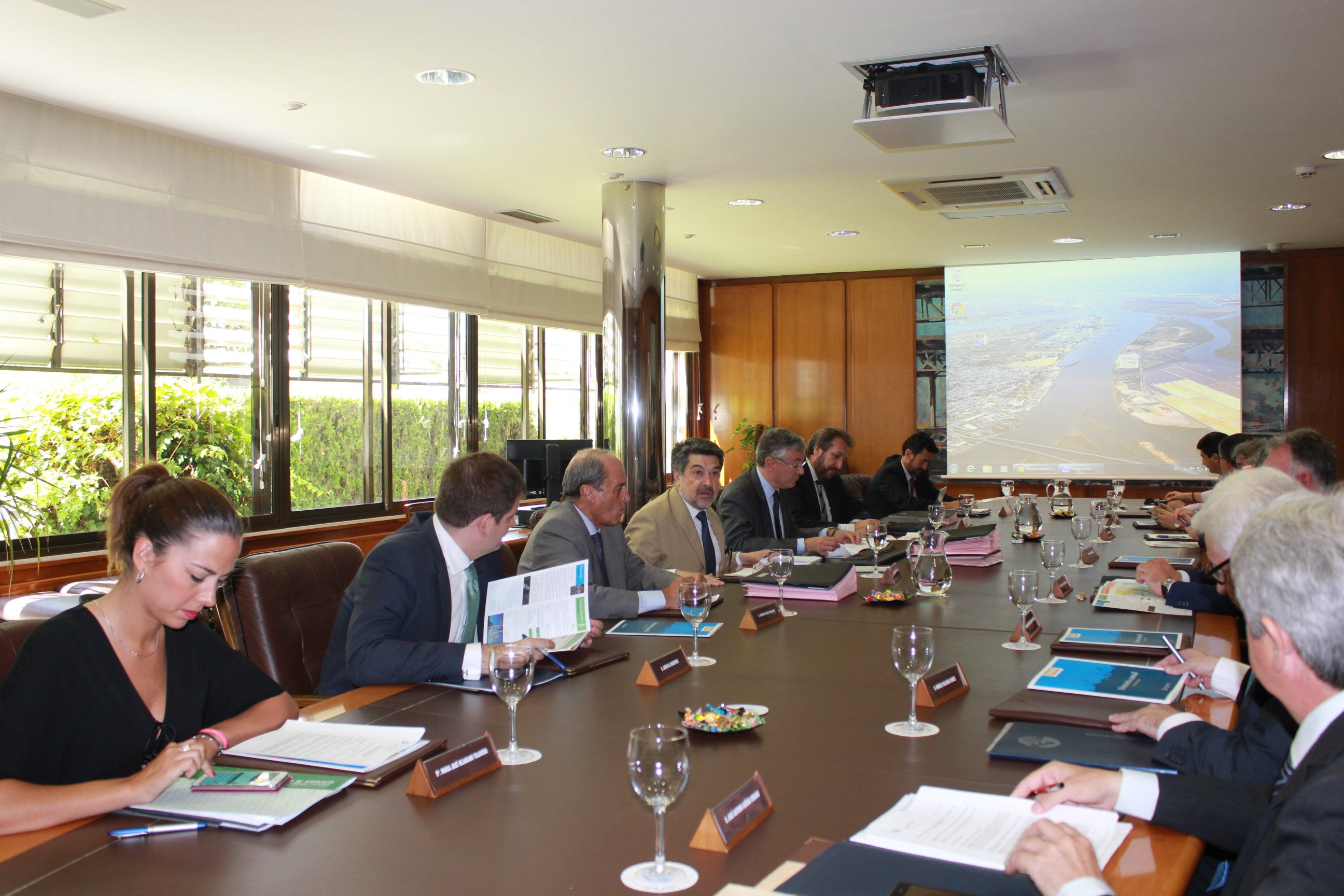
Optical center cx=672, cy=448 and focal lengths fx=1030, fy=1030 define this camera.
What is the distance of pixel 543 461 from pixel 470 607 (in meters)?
3.95

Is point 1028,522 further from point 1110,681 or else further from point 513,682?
point 513,682

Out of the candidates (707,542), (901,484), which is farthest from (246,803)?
(901,484)

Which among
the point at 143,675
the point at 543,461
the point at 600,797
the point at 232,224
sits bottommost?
the point at 600,797

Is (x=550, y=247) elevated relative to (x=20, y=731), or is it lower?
elevated

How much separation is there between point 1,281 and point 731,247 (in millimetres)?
5434

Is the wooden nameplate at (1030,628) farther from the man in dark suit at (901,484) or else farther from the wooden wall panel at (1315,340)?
the wooden wall panel at (1315,340)

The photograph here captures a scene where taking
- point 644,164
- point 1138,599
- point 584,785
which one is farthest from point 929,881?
point 644,164

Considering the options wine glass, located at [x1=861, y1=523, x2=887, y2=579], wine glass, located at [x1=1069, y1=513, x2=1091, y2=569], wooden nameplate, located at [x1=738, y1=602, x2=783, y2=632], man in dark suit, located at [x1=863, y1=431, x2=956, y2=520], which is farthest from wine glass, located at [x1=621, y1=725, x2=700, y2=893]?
man in dark suit, located at [x1=863, y1=431, x2=956, y2=520]

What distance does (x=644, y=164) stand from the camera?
5828mm

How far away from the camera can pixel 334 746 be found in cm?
178

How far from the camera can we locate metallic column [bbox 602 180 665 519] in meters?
6.30

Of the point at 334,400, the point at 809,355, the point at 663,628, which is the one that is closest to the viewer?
the point at 663,628

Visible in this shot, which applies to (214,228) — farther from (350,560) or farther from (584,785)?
(584,785)

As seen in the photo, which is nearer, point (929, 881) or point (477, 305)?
point (929, 881)
